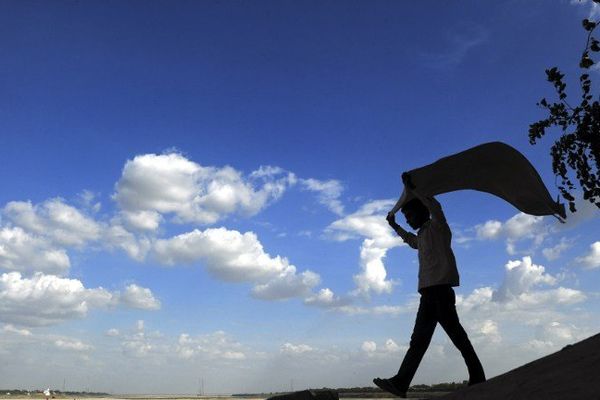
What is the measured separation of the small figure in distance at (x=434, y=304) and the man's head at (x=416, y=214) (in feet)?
0.33

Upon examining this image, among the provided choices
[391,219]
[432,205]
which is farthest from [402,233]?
[432,205]

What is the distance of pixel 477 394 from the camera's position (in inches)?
181

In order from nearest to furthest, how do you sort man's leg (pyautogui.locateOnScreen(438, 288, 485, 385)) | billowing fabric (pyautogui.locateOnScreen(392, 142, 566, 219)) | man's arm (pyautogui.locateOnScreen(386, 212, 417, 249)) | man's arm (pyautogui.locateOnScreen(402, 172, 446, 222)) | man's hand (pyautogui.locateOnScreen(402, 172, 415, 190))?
1. man's leg (pyautogui.locateOnScreen(438, 288, 485, 385))
2. man's arm (pyautogui.locateOnScreen(402, 172, 446, 222))
3. man's arm (pyautogui.locateOnScreen(386, 212, 417, 249))
4. man's hand (pyautogui.locateOnScreen(402, 172, 415, 190))
5. billowing fabric (pyautogui.locateOnScreen(392, 142, 566, 219))

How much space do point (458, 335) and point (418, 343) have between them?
46cm

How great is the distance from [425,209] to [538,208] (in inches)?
92.4

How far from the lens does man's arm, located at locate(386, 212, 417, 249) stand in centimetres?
686

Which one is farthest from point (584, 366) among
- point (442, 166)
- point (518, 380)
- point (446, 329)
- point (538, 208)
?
point (538, 208)

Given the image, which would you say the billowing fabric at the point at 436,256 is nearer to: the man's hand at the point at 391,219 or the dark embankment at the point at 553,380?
the man's hand at the point at 391,219

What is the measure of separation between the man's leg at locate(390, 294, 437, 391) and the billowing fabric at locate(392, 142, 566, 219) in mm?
1432

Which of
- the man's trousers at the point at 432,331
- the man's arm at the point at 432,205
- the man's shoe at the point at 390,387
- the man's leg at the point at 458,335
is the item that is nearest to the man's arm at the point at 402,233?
the man's arm at the point at 432,205

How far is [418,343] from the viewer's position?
633cm

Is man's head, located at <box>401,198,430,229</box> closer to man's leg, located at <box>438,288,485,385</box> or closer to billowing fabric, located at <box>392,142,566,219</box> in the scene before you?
billowing fabric, located at <box>392,142,566,219</box>

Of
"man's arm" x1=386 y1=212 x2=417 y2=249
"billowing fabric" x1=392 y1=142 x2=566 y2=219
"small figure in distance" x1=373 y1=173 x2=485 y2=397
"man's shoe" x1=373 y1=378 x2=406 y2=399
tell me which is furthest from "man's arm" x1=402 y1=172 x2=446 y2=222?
"man's shoe" x1=373 y1=378 x2=406 y2=399

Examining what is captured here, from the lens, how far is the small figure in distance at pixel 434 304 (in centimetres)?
616
